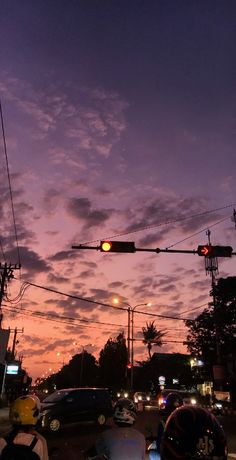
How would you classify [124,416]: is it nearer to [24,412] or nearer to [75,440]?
[24,412]

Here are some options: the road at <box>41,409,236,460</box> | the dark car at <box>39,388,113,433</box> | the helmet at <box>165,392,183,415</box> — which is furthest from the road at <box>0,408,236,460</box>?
the helmet at <box>165,392,183,415</box>

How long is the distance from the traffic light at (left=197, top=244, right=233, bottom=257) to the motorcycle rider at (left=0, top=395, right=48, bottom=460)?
10313 millimetres

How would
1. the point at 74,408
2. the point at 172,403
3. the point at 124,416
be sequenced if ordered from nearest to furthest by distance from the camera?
the point at 124,416 < the point at 172,403 < the point at 74,408

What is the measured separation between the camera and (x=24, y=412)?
13.1 ft

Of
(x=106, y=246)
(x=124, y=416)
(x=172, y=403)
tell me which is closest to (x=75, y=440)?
(x=106, y=246)

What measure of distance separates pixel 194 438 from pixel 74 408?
53.9ft

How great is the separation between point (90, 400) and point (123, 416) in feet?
50.9

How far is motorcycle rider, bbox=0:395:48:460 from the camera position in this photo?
3.85 m

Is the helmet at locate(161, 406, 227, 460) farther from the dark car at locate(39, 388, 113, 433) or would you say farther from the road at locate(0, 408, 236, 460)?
the dark car at locate(39, 388, 113, 433)

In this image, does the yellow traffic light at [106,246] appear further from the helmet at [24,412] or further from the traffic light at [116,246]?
the helmet at [24,412]

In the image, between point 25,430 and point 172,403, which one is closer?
point 25,430

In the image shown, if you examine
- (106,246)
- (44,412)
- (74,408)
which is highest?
(106,246)

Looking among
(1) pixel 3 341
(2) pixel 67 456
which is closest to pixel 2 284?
(1) pixel 3 341

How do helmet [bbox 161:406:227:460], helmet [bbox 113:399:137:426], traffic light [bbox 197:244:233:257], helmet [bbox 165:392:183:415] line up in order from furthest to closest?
1. traffic light [bbox 197:244:233:257]
2. helmet [bbox 165:392:183:415]
3. helmet [bbox 113:399:137:426]
4. helmet [bbox 161:406:227:460]
